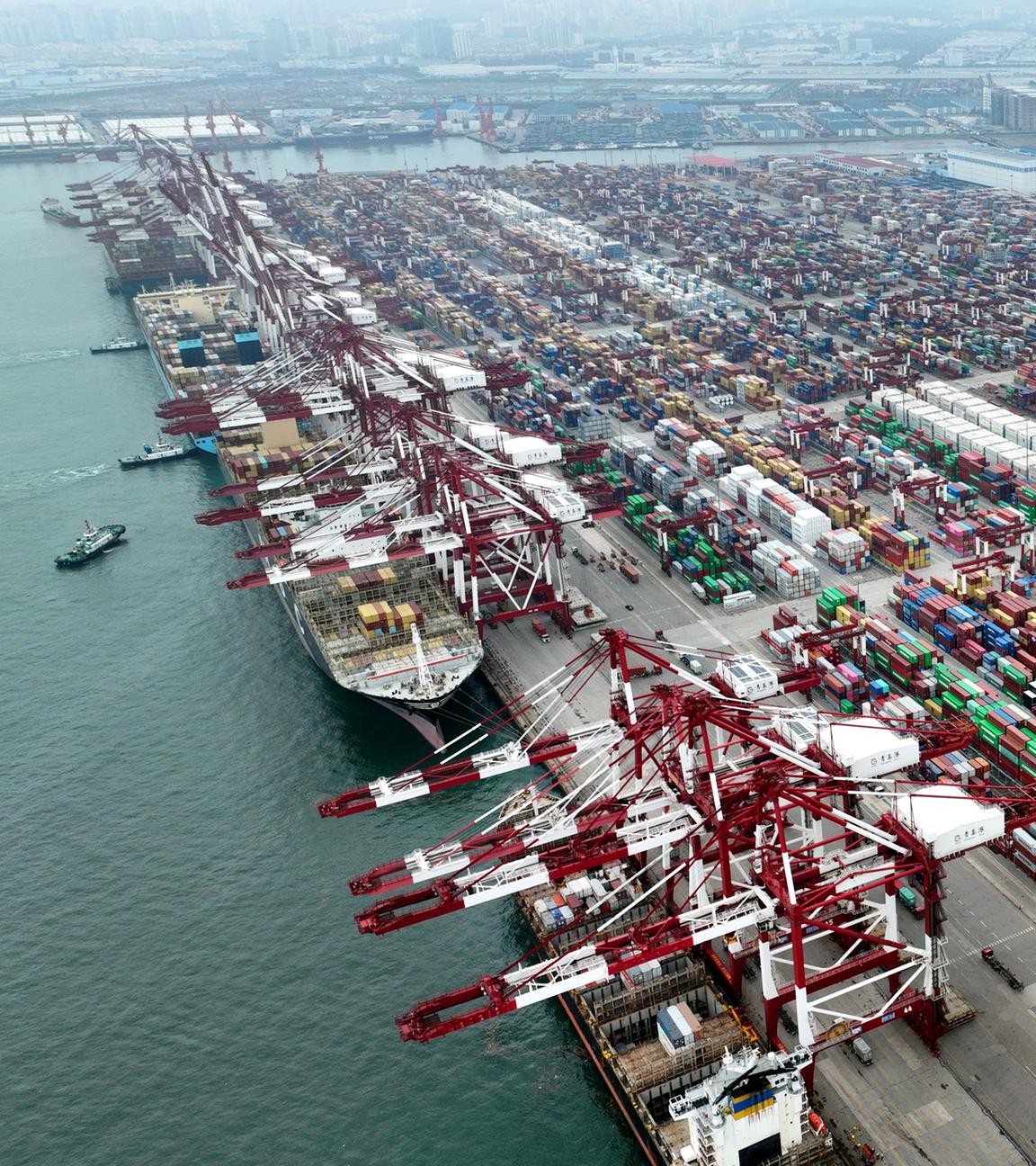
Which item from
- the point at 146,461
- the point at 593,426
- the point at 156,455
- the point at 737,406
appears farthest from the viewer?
the point at 156,455

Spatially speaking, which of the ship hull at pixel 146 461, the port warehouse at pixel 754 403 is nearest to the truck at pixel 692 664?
the port warehouse at pixel 754 403

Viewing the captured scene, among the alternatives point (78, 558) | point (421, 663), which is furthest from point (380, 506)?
point (78, 558)

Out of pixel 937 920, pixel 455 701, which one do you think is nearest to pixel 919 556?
pixel 455 701

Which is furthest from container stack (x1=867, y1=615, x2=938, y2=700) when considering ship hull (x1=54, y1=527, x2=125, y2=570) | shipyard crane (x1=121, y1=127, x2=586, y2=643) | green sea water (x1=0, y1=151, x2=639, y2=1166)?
ship hull (x1=54, y1=527, x2=125, y2=570)

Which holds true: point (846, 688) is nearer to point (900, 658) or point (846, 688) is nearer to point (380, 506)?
point (900, 658)

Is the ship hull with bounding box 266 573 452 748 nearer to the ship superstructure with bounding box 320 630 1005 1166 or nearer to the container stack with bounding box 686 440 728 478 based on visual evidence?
the ship superstructure with bounding box 320 630 1005 1166

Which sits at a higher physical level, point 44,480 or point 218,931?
point 218,931
